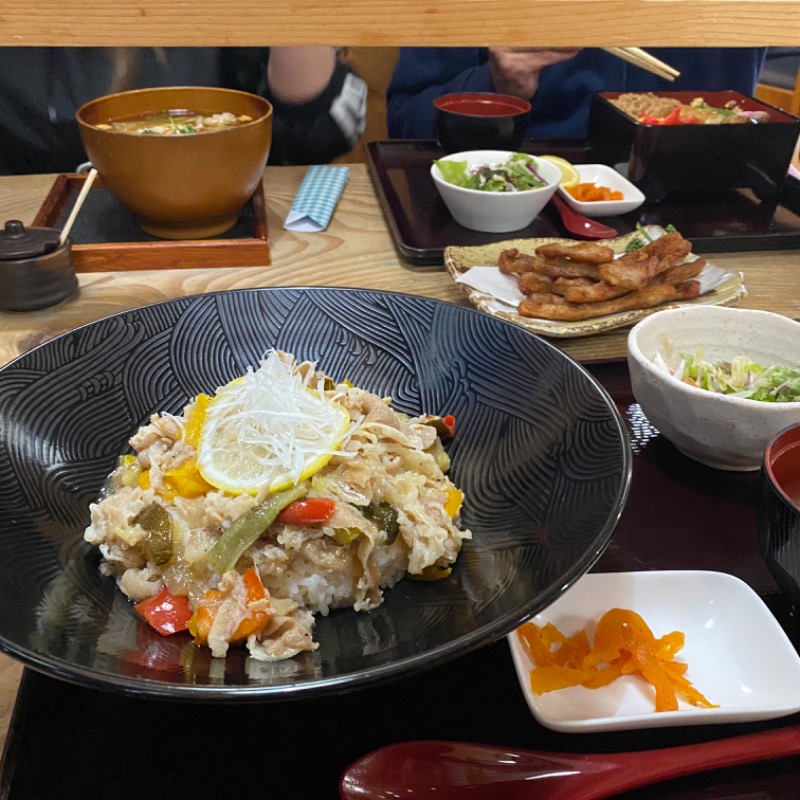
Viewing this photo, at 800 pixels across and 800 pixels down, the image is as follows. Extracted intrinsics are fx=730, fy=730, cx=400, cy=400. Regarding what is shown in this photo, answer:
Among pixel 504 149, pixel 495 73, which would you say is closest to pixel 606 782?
pixel 504 149

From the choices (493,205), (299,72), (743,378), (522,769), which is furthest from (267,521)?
(299,72)

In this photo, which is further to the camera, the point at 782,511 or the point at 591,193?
the point at 591,193

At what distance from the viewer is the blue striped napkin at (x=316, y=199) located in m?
2.32

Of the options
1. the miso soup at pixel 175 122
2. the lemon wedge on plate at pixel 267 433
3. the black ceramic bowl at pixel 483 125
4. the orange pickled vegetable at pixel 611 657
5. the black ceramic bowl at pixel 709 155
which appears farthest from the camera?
the black ceramic bowl at pixel 483 125

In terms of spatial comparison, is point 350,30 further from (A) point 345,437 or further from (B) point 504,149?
(B) point 504,149

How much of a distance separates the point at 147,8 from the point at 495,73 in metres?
2.93

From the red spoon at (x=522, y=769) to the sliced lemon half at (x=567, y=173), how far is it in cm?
202

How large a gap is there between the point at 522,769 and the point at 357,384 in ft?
2.66

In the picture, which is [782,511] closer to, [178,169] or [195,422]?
[195,422]

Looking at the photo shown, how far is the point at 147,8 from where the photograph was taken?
2.84 ft

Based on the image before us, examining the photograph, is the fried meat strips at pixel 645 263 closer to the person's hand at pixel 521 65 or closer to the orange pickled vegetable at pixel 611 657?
the orange pickled vegetable at pixel 611 657

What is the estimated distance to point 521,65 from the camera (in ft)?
11.0

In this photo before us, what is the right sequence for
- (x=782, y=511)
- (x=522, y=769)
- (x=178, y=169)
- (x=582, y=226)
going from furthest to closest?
(x=582, y=226) → (x=178, y=169) → (x=782, y=511) → (x=522, y=769)

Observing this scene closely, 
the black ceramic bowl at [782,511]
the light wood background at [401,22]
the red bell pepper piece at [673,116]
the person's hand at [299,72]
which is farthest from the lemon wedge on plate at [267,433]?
the person's hand at [299,72]
